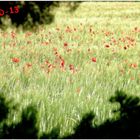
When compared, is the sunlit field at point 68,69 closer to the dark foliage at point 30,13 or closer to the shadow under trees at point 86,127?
the shadow under trees at point 86,127

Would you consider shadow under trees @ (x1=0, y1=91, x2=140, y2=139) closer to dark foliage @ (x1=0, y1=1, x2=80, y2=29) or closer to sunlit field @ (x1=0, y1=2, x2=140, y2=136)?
sunlit field @ (x1=0, y1=2, x2=140, y2=136)

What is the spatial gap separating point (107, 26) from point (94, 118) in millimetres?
5573

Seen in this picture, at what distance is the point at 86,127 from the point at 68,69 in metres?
1.68

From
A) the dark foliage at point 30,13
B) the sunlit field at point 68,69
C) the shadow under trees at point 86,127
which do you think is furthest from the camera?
the dark foliage at point 30,13

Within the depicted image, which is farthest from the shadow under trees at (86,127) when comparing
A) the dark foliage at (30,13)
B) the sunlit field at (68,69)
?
the dark foliage at (30,13)

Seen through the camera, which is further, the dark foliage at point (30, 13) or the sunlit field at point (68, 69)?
the dark foliage at point (30, 13)

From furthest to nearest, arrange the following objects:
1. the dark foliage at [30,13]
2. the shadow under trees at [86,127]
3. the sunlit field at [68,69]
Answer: the dark foliage at [30,13], the sunlit field at [68,69], the shadow under trees at [86,127]

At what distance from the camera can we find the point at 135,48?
7488 mm

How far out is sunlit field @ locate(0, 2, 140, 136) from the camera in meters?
4.28

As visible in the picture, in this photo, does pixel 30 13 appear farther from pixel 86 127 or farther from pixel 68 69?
pixel 86 127

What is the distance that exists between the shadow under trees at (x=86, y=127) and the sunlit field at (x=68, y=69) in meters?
0.06

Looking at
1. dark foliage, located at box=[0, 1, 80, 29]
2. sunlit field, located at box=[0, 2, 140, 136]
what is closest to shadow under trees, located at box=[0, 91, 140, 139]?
sunlit field, located at box=[0, 2, 140, 136]

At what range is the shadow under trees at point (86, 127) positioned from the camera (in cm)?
389

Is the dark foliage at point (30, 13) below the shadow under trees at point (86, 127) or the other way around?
below
